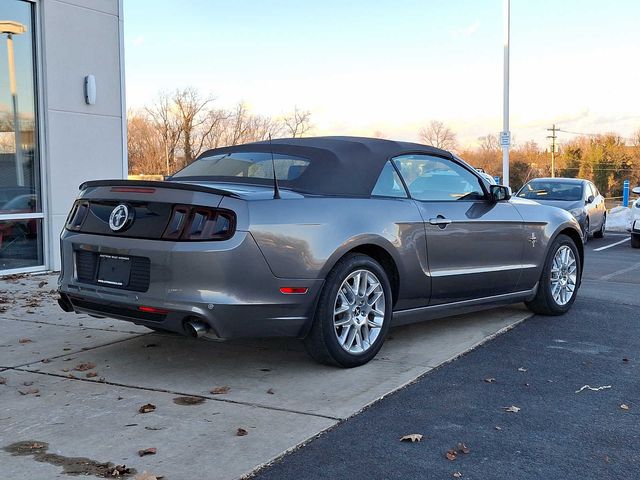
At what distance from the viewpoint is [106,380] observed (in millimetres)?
4469

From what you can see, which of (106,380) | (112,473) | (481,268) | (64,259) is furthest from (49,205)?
(112,473)

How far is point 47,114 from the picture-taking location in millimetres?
9328

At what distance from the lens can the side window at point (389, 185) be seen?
200 inches

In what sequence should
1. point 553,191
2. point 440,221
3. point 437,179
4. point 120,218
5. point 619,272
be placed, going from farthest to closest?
1. point 553,191
2. point 619,272
3. point 437,179
4. point 440,221
5. point 120,218

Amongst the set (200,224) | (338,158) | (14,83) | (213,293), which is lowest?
(213,293)

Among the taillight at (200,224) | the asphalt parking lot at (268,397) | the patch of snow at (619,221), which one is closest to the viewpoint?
the asphalt parking lot at (268,397)

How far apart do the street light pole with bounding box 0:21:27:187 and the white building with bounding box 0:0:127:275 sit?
12mm

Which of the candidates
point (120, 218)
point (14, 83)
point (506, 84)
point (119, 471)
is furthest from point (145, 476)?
point (506, 84)

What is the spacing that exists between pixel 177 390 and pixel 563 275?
13.3 ft

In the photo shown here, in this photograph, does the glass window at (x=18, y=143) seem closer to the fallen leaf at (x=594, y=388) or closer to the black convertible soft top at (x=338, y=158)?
the black convertible soft top at (x=338, y=158)

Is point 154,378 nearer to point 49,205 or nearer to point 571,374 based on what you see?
point 571,374

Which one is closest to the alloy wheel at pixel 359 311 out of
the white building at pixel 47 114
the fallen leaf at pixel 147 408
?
the fallen leaf at pixel 147 408

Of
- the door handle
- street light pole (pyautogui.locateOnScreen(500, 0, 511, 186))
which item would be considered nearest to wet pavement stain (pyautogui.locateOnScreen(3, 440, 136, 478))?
the door handle

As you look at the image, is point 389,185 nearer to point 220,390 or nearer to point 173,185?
point 173,185
